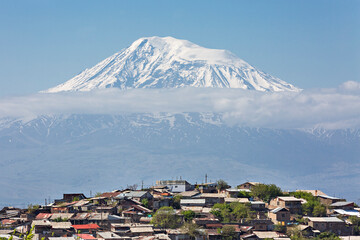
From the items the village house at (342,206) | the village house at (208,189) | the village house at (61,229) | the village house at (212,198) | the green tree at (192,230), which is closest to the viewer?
the village house at (61,229)

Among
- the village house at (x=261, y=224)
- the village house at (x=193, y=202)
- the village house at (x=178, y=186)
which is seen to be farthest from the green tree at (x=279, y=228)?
the village house at (x=178, y=186)

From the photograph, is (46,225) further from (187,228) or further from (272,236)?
(272,236)

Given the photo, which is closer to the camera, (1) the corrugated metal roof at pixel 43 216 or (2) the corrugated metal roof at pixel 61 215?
(2) the corrugated metal roof at pixel 61 215

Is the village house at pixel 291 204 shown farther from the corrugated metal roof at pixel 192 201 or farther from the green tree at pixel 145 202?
the green tree at pixel 145 202

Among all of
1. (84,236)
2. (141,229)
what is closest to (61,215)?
(141,229)

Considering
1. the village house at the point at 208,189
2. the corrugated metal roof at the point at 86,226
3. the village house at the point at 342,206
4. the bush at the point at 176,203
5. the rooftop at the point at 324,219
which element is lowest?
the corrugated metal roof at the point at 86,226
